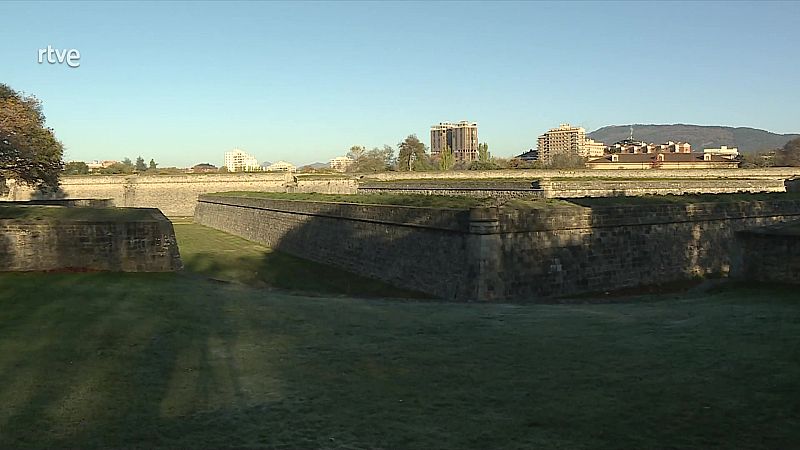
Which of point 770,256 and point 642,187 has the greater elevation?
point 642,187

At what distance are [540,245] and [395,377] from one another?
36.0 ft

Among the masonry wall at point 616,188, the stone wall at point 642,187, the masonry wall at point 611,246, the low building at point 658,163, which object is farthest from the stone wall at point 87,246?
the low building at point 658,163

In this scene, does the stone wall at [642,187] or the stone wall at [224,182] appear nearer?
the stone wall at [642,187]

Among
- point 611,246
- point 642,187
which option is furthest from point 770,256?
point 642,187

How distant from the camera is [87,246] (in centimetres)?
1589

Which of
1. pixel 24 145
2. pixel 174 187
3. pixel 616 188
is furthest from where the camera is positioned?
pixel 174 187

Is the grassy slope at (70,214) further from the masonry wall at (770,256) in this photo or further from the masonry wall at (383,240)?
the masonry wall at (770,256)

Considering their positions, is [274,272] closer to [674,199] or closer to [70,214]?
[70,214]

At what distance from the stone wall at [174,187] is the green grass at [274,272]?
1155 inches

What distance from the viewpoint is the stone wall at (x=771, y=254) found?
1277cm

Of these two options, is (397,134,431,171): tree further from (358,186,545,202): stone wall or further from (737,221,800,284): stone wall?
(737,221,800,284): stone wall

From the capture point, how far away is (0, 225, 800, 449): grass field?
17.0 ft

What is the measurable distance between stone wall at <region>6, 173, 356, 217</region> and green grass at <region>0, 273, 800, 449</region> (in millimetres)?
49835

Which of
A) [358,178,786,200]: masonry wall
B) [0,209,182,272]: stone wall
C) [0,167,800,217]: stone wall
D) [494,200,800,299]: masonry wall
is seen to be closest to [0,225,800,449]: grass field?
[0,209,182,272]: stone wall
